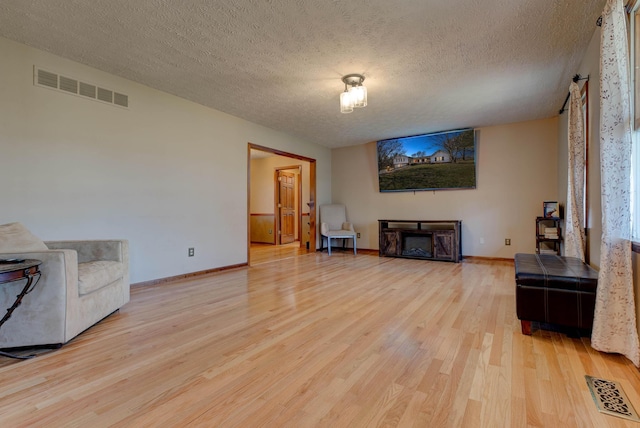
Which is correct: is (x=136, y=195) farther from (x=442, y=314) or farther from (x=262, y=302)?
(x=442, y=314)

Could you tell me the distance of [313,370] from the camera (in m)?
Result: 1.62

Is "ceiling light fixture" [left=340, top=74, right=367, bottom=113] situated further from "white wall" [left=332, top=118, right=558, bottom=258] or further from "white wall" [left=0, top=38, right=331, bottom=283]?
"white wall" [left=332, top=118, right=558, bottom=258]

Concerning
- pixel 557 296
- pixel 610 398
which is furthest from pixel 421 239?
pixel 610 398

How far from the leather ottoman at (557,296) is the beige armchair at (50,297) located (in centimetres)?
304

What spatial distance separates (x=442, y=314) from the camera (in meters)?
2.51

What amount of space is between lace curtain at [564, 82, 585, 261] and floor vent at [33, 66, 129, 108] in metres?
4.72

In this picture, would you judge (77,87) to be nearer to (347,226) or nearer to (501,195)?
(347,226)

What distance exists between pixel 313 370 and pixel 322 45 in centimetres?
257

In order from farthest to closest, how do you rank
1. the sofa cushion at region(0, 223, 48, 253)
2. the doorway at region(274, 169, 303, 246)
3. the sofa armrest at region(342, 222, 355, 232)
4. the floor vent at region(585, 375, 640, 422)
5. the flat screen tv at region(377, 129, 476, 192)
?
the doorway at region(274, 169, 303, 246) → the sofa armrest at region(342, 222, 355, 232) → the flat screen tv at region(377, 129, 476, 192) → the sofa cushion at region(0, 223, 48, 253) → the floor vent at region(585, 375, 640, 422)

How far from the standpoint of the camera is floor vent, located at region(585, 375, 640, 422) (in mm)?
1261

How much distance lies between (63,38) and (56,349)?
2519 mm

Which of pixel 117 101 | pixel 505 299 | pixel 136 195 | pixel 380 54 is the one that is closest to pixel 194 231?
pixel 136 195

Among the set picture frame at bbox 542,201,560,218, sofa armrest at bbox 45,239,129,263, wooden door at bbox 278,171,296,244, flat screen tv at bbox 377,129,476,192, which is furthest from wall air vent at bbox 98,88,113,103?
picture frame at bbox 542,201,560,218

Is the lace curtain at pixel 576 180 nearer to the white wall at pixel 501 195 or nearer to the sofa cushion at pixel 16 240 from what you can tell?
the white wall at pixel 501 195
